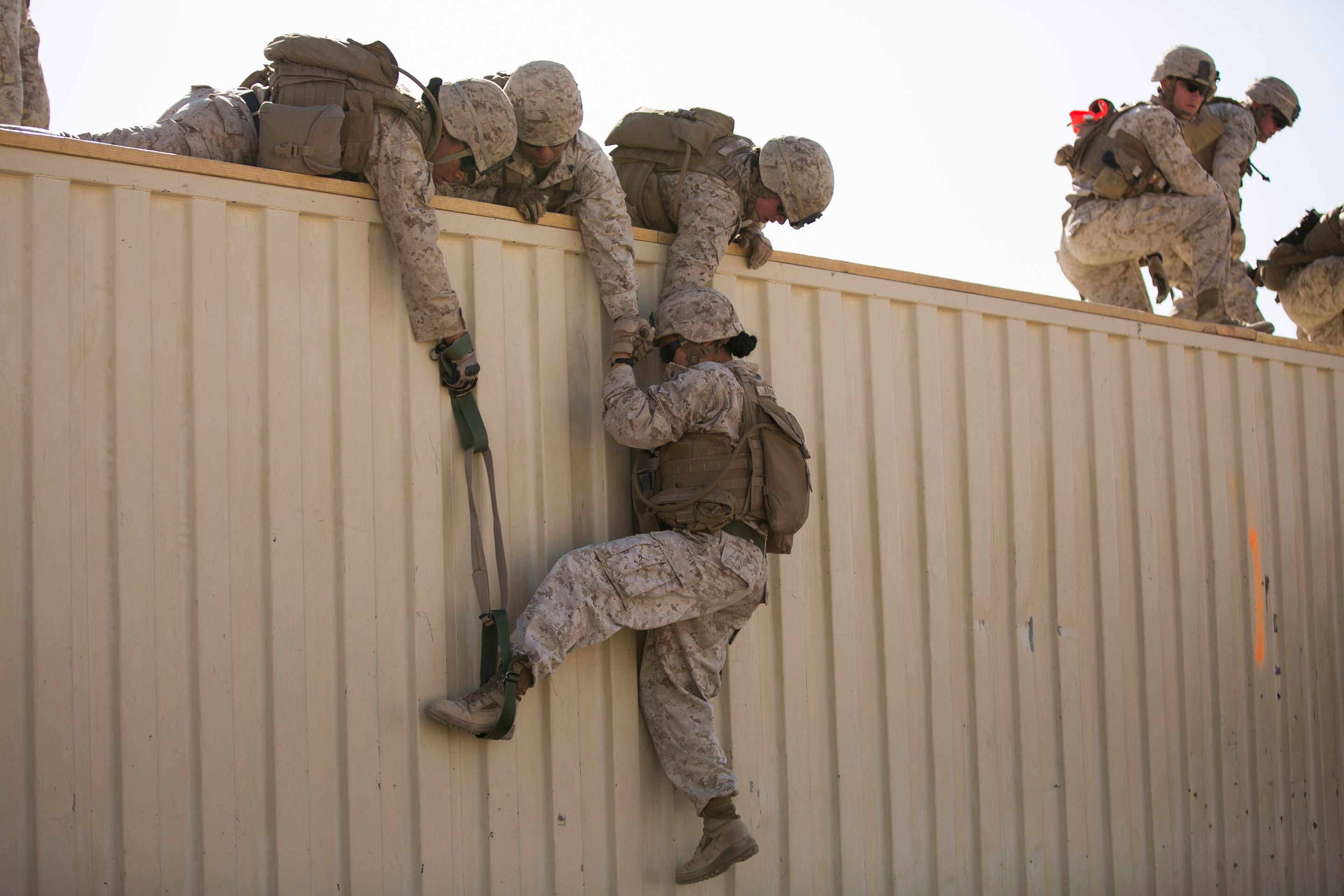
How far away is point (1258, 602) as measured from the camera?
Result: 6.14 metres

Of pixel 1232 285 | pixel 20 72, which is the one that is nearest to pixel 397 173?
pixel 20 72

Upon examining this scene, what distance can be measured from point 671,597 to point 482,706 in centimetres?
70

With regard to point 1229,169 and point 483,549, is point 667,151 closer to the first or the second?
point 483,549

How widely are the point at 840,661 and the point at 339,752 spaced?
6.44 feet

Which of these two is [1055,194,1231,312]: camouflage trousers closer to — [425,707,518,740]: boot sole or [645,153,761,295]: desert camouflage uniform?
[645,153,761,295]: desert camouflage uniform

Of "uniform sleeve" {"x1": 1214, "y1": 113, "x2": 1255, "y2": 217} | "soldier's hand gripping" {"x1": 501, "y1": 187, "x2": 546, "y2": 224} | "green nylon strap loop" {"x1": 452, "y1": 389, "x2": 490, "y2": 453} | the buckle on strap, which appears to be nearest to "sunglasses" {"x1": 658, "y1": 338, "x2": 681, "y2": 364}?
"soldier's hand gripping" {"x1": 501, "y1": 187, "x2": 546, "y2": 224}

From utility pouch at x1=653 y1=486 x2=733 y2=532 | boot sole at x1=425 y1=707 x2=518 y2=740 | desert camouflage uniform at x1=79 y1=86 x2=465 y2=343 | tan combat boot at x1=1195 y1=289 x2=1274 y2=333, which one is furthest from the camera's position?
tan combat boot at x1=1195 y1=289 x2=1274 y2=333

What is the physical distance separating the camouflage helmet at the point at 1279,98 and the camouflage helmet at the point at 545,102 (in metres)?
4.90

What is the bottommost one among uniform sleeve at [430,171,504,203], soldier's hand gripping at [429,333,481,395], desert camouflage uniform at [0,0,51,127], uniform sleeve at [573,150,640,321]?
soldier's hand gripping at [429,333,481,395]

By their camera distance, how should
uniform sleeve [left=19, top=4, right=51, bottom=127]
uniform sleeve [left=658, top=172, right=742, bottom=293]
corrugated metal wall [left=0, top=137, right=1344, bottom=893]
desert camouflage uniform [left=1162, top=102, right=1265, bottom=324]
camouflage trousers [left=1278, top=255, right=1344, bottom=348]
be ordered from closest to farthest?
corrugated metal wall [left=0, top=137, right=1344, bottom=893], uniform sleeve [left=658, top=172, right=742, bottom=293], uniform sleeve [left=19, top=4, right=51, bottom=127], desert camouflage uniform [left=1162, top=102, right=1265, bottom=324], camouflage trousers [left=1278, top=255, right=1344, bottom=348]

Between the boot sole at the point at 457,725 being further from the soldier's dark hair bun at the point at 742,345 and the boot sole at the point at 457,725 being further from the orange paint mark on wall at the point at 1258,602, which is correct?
the orange paint mark on wall at the point at 1258,602

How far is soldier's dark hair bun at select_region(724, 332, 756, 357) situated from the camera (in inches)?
169

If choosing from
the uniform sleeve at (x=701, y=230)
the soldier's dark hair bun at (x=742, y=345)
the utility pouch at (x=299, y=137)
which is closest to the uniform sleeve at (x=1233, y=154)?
the uniform sleeve at (x=701, y=230)

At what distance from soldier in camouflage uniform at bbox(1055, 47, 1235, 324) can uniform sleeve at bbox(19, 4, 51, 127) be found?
5271 millimetres
